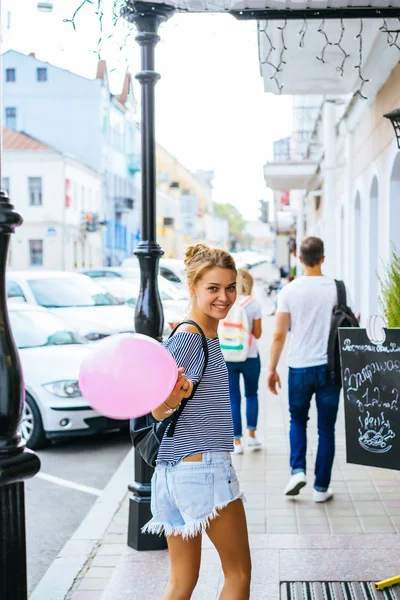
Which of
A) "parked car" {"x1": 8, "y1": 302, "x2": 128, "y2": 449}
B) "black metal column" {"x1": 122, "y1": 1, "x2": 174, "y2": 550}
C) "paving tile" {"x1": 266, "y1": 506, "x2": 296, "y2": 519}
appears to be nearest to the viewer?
"black metal column" {"x1": 122, "y1": 1, "x2": 174, "y2": 550}

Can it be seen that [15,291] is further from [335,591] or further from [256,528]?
[335,591]

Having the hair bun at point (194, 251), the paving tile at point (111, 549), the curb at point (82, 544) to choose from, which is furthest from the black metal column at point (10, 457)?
the paving tile at point (111, 549)

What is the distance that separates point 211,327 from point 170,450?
1.62 ft

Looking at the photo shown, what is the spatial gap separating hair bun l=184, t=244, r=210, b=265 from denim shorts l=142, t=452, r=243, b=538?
0.76 m

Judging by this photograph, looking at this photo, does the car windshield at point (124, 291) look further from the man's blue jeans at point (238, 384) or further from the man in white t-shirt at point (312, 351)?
the man in white t-shirt at point (312, 351)

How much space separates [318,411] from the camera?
612 cm

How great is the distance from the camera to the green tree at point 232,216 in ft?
Answer: 473

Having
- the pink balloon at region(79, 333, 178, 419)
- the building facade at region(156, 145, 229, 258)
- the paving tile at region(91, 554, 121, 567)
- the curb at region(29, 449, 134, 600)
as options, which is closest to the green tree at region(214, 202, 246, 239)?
the building facade at region(156, 145, 229, 258)

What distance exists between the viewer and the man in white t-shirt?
6.02m

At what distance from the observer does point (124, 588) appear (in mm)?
4543

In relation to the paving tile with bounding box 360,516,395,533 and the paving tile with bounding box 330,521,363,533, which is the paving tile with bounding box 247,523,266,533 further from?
the paving tile with bounding box 360,516,395,533

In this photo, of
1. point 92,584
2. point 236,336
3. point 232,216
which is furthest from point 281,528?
point 232,216

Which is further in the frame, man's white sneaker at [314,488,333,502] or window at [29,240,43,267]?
window at [29,240,43,267]

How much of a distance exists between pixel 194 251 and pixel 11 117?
166 feet
